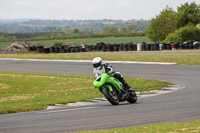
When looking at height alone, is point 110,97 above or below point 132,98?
above

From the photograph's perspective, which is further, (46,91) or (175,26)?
(175,26)

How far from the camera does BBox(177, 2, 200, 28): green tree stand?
74938 mm

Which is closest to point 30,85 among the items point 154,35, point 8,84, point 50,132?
point 8,84

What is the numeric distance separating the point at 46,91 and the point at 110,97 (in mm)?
5719

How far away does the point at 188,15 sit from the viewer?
253ft

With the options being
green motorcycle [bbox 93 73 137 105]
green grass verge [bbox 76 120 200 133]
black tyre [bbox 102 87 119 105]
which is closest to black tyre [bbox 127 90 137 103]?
green motorcycle [bbox 93 73 137 105]

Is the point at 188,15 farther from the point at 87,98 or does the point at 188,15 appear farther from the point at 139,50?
the point at 87,98

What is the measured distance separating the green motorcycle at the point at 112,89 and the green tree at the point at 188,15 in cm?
6051

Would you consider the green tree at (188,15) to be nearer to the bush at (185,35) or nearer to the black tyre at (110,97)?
the bush at (185,35)

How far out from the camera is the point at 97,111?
41.4 ft

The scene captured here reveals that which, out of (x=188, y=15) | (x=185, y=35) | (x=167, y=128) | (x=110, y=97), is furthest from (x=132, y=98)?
(x=188, y=15)

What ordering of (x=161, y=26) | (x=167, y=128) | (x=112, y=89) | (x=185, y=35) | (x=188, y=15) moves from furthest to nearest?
(x=188, y=15), (x=161, y=26), (x=185, y=35), (x=112, y=89), (x=167, y=128)

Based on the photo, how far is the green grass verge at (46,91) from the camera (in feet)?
49.0

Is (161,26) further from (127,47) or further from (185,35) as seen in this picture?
(127,47)
